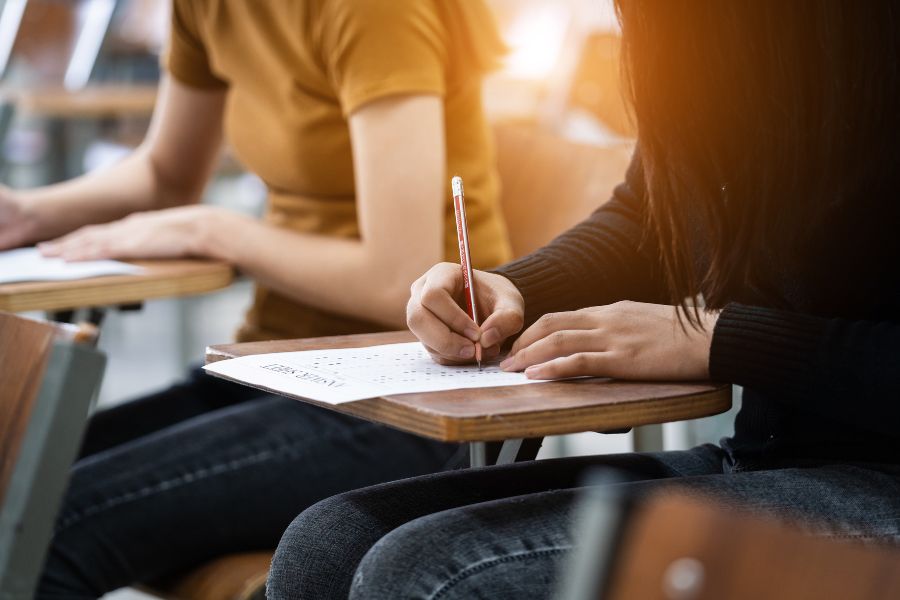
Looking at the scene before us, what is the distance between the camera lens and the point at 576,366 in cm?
95

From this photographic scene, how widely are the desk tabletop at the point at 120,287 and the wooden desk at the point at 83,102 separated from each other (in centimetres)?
324

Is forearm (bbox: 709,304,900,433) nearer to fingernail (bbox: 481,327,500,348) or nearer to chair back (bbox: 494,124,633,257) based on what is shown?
fingernail (bbox: 481,327,500,348)

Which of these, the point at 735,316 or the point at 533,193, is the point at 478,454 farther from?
the point at 533,193

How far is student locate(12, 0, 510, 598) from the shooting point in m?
1.35

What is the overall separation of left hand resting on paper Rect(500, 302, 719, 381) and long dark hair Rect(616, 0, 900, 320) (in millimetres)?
88

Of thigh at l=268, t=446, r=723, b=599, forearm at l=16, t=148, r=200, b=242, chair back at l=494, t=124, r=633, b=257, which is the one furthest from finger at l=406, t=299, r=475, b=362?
forearm at l=16, t=148, r=200, b=242

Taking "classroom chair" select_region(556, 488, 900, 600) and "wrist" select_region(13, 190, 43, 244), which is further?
"wrist" select_region(13, 190, 43, 244)

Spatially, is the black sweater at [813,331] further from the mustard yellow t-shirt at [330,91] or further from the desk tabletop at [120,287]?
the desk tabletop at [120,287]

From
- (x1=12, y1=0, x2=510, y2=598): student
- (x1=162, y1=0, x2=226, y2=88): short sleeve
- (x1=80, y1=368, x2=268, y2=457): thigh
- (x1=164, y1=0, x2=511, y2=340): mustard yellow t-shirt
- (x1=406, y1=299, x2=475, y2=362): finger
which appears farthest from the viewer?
(x1=162, y1=0, x2=226, y2=88): short sleeve

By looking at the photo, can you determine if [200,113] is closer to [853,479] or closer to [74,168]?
[853,479]

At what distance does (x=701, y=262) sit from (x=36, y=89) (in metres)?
5.14

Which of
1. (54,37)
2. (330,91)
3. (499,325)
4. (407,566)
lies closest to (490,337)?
(499,325)

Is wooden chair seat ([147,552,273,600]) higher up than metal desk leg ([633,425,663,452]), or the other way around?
metal desk leg ([633,425,663,452])

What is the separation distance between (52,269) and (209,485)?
1.32ft
